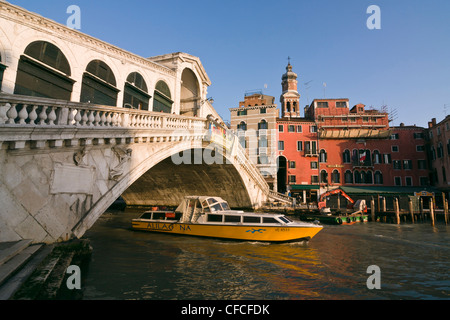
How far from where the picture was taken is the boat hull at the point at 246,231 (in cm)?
1265

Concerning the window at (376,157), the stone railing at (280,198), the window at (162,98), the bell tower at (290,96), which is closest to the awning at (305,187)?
the stone railing at (280,198)

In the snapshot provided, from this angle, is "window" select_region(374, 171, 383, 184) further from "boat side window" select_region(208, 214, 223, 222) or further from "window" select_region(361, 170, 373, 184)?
"boat side window" select_region(208, 214, 223, 222)

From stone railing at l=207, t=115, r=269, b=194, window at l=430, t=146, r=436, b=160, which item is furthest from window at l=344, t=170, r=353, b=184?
stone railing at l=207, t=115, r=269, b=194

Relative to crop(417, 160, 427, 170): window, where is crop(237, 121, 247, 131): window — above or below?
above

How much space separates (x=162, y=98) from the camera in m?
16.8

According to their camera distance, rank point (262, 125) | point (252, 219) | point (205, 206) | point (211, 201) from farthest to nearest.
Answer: point (262, 125) → point (211, 201) → point (205, 206) → point (252, 219)

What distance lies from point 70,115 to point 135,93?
732 cm

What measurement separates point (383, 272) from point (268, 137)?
30.2 m

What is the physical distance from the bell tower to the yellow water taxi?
39.1 meters

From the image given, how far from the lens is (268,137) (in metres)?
37.4

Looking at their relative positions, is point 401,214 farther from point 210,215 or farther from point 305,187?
point 210,215

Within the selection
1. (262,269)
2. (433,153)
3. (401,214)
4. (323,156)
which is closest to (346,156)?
(323,156)

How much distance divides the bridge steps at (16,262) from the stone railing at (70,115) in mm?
3034

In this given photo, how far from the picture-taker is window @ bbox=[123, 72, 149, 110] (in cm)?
1388
